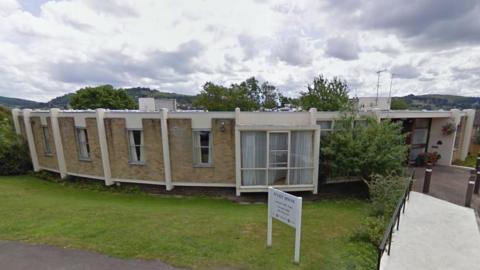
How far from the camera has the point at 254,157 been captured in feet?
35.2

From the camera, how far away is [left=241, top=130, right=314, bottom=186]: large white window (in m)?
10.6

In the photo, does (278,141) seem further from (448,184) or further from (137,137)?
(448,184)

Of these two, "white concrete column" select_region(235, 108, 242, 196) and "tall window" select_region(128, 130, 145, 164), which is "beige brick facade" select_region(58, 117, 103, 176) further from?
"white concrete column" select_region(235, 108, 242, 196)

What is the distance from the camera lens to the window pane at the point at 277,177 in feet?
35.8

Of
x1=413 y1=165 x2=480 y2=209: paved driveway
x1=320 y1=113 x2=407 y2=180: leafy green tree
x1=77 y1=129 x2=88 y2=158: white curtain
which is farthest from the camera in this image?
x1=77 y1=129 x2=88 y2=158: white curtain

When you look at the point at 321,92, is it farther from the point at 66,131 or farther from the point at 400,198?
the point at 66,131

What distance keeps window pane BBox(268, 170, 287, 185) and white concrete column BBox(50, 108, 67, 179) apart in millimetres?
11890

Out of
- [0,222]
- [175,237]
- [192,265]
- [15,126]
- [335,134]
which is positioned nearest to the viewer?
[192,265]

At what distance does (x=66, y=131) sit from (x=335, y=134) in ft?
47.3

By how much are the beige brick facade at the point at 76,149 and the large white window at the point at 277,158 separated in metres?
7.89

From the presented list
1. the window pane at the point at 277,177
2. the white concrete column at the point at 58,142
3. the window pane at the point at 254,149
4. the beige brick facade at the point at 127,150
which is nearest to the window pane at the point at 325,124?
the window pane at the point at 277,177

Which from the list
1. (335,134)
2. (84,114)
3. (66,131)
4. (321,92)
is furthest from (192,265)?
(321,92)

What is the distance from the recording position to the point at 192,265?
4867 millimetres

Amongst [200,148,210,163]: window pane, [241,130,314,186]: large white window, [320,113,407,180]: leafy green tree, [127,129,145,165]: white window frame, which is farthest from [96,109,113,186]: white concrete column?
[320,113,407,180]: leafy green tree
